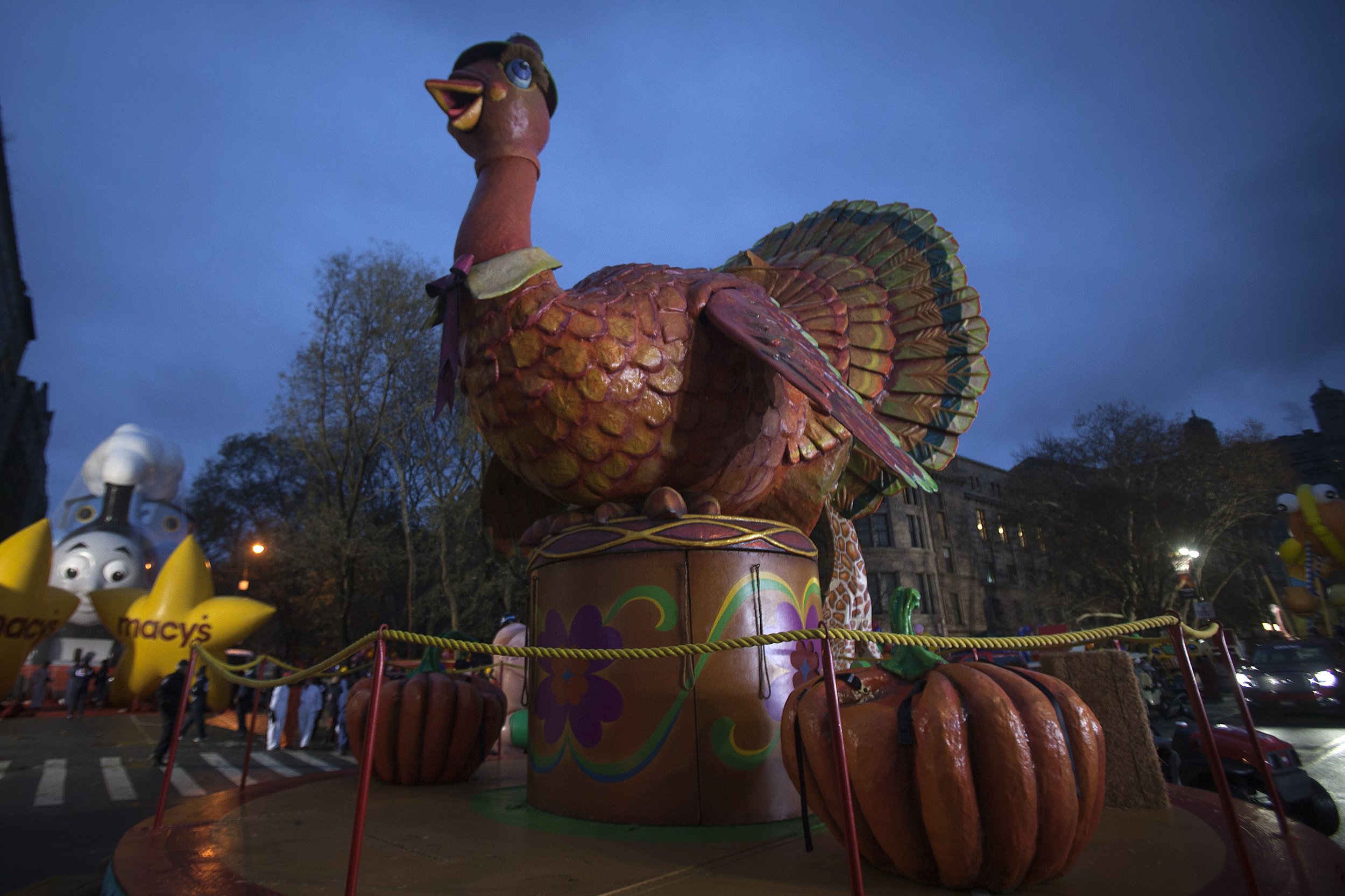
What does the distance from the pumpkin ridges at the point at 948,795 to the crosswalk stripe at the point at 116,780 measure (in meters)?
7.79

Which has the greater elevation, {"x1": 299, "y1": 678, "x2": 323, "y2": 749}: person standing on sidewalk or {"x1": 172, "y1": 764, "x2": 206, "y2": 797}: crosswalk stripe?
{"x1": 299, "y1": 678, "x2": 323, "y2": 749}: person standing on sidewalk

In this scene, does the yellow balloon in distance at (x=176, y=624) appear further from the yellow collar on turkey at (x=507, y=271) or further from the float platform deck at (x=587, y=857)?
the yellow collar on turkey at (x=507, y=271)

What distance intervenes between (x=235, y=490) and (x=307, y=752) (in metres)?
23.5

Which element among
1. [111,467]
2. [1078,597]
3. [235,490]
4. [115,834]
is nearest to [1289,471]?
[1078,597]

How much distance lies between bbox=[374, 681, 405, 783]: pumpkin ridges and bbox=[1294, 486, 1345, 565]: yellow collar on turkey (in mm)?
21329

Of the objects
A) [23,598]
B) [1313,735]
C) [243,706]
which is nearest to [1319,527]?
[1313,735]

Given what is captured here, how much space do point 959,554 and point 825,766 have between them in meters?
33.2

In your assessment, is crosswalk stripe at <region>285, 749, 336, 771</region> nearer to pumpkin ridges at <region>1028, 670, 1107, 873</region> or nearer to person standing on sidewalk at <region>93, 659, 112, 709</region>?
person standing on sidewalk at <region>93, 659, 112, 709</region>

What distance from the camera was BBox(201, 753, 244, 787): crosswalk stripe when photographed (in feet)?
25.7

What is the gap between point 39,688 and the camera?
1495 cm

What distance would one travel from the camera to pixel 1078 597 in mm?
25812

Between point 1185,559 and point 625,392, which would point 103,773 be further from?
point 1185,559

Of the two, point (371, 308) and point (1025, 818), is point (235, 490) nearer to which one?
point (371, 308)

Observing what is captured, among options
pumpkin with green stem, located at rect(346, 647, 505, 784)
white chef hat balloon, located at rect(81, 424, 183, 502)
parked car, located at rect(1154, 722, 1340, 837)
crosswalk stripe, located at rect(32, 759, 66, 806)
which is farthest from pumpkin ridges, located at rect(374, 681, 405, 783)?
white chef hat balloon, located at rect(81, 424, 183, 502)
